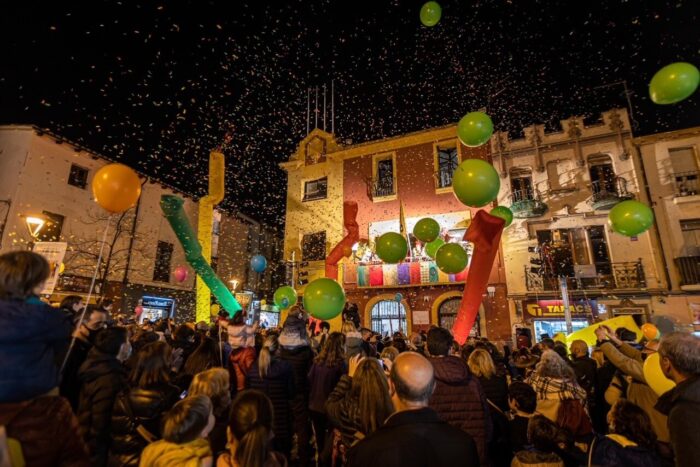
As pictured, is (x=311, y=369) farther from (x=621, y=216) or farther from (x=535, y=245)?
(x=535, y=245)

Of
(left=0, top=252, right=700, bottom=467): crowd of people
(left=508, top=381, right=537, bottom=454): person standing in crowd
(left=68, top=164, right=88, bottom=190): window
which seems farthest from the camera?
(left=68, top=164, right=88, bottom=190): window

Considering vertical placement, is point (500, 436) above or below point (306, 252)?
below

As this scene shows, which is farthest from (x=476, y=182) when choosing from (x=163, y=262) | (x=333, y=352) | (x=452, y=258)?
(x=163, y=262)

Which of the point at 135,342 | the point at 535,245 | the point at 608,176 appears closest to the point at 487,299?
the point at 535,245

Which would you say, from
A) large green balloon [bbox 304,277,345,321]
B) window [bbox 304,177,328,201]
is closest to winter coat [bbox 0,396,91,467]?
large green balloon [bbox 304,277,345,321]

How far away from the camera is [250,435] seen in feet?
6.39

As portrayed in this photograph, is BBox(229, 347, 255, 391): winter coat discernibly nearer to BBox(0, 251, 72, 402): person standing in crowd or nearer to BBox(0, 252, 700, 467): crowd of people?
BBox(0, 252, 700, 467): crowd of people

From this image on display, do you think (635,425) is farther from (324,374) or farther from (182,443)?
(182,443)

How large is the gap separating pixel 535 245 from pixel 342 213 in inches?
364

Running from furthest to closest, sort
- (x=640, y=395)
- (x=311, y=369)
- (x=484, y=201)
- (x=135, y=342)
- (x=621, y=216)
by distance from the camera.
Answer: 1. (x=621, y=216)
2. (x=484, y=201)
3. (x=135, y=342)
4. (x=311, y=369)
5. (x=640, y=395)

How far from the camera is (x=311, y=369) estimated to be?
3791 millimetres

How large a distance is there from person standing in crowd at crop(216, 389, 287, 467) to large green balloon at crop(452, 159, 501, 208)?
4.58 metres

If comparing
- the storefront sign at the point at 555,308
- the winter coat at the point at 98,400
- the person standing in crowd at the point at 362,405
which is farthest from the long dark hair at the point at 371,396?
the storefront sign at the point at 555,308

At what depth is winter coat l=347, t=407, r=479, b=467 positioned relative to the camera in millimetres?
1535
